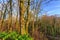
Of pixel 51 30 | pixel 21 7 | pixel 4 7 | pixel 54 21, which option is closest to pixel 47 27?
pixel 51 30

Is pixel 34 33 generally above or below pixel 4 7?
below

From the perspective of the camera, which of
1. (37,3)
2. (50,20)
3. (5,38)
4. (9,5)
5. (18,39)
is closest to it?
(18,39)

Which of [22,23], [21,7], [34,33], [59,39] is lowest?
[59,39]

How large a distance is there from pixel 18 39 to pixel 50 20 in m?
20.9

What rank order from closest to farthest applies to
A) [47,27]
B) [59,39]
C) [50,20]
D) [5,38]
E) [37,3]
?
[5,38]
[37,3]
[59,39]
[47,27]
[50,20]

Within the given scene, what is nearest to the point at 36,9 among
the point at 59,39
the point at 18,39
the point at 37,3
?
the point at 37,3

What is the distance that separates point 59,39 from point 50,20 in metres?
5.20

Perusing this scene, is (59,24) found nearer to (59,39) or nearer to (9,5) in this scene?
(59,39)

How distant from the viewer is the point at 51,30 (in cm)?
2638

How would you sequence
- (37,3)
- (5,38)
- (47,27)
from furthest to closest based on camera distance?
1. (47,27)
2. (37,3)
3. (5,38)

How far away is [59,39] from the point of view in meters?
23.3

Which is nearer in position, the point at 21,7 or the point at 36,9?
the point at 21,7

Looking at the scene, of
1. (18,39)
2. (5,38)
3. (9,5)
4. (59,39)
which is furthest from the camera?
(59,39)

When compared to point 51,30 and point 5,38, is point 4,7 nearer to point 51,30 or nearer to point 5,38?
point 5,38
